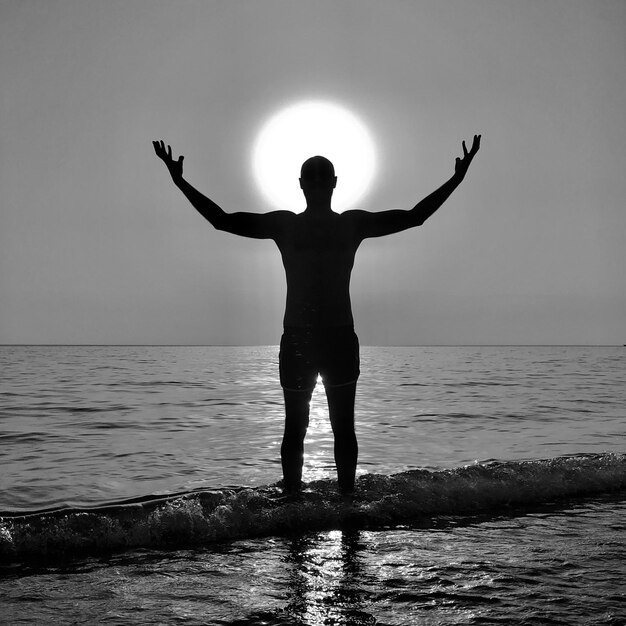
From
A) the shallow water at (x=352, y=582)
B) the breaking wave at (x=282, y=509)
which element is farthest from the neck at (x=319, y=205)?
the shallow water at (x=352, y=582)

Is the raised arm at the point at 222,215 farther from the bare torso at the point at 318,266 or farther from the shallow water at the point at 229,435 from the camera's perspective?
the shallow water at the point at 229,435

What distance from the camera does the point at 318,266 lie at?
507 cm

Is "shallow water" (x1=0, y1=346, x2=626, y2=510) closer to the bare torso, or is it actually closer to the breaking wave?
the breaking wave

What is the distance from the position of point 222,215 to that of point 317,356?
1.31 meters

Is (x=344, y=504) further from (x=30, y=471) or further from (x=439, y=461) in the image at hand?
(x=30, y=471)

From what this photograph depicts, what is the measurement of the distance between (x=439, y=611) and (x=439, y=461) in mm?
5039

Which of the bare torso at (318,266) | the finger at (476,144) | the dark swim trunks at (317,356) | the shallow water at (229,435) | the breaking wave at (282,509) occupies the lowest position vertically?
the shallow water at (229,435)

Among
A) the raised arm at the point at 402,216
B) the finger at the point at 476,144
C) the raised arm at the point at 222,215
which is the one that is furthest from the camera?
the finger at the point at 476,144

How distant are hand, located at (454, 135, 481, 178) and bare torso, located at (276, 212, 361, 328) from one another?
1.01 metres

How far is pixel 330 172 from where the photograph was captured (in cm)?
515

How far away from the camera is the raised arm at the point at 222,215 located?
15.6 feet

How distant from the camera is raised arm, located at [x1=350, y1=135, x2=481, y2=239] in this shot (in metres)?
4.99

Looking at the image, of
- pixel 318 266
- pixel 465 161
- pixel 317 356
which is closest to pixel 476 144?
pixel 465 161

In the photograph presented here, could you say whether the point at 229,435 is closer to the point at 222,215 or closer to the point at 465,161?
the point at 222,215
